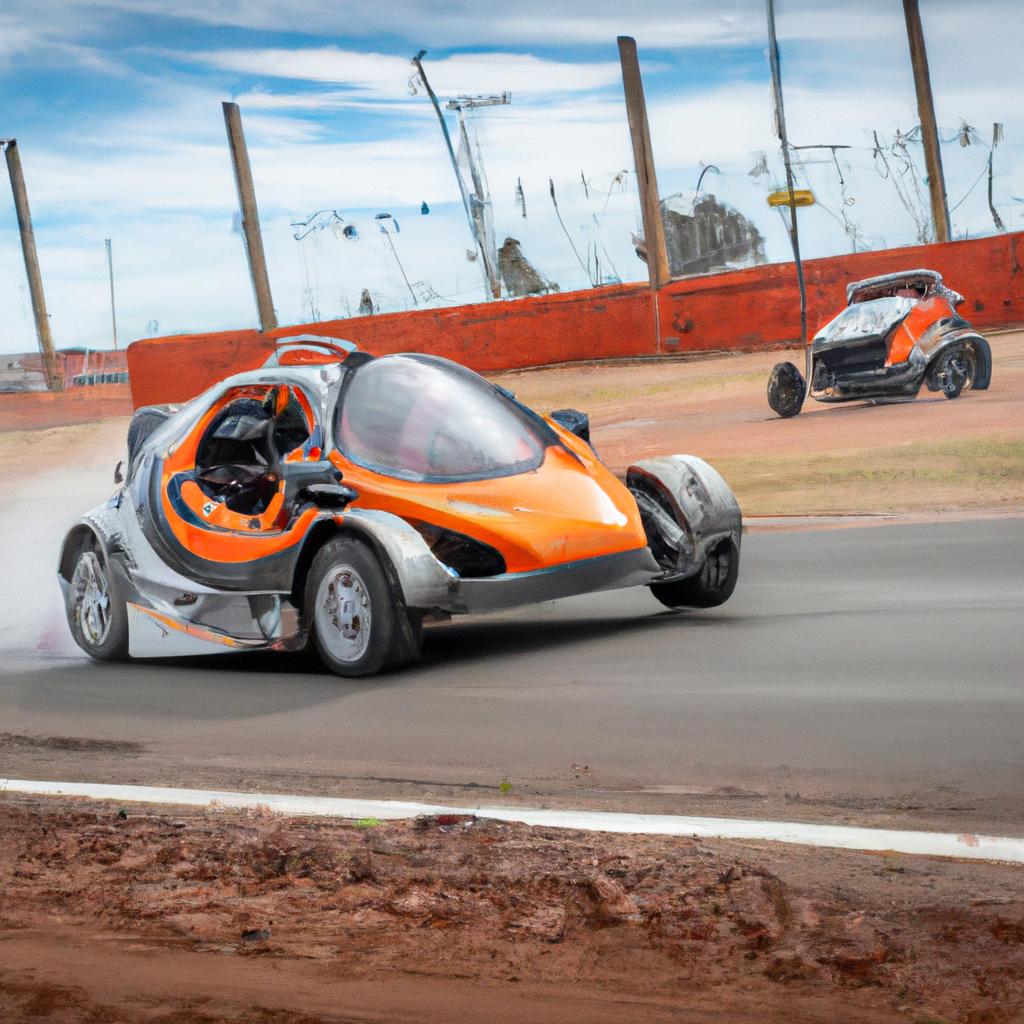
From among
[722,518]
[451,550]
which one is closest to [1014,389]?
[722,518]

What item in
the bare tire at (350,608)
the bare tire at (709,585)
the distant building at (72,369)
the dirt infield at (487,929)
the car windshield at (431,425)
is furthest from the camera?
the distant building at (72,369)

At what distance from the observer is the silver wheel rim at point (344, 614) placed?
830cm

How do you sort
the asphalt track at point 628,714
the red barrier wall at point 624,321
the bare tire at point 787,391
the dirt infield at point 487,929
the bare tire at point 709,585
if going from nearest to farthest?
the dirt infield at point 487,929
the asphalt track at point 628,714
the bare tire at point 709,585
the bare tire at point 787,391
the red barrier wall at point 624,321

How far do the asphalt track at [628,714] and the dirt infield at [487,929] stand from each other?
732 millimetres

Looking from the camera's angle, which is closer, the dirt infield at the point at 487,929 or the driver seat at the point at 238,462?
the dirt infield at the point at 487,929

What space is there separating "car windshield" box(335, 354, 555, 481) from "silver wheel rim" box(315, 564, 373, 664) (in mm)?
629

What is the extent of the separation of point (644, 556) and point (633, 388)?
720 inches

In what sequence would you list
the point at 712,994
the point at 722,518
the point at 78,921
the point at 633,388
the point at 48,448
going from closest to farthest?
1. the point at 712,994
2. the point at 78,921
3. the point at 722,518
4. the point at 633,388
5. the point at 48,448

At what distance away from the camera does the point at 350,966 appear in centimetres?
403

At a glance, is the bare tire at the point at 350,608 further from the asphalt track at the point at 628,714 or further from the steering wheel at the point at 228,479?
the steering wheel at the point at 228,479

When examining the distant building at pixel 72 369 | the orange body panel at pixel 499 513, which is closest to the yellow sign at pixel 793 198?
the orange body panel at pixel 499 513

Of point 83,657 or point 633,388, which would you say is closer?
point 83,657

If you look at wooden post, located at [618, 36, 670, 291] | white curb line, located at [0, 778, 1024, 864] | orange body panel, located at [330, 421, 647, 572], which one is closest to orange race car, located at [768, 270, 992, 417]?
wooden post, located at [618, 36, 670, 291]

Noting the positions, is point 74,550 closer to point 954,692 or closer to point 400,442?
point 400,442
